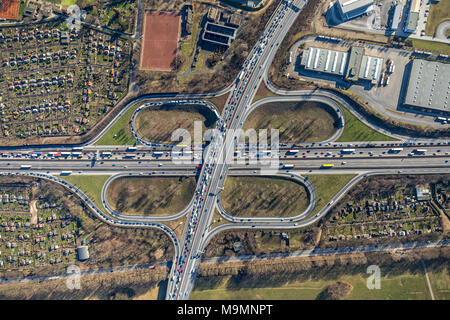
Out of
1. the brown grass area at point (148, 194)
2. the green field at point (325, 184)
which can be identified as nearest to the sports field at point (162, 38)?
the brown grass area at point (148, 194)

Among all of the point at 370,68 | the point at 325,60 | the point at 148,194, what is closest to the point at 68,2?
the point at 148,194

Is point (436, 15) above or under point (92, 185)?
above

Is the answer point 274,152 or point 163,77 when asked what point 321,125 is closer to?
point 274,152

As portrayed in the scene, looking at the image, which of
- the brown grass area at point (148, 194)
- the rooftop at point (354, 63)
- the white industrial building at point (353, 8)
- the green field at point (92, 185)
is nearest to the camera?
the white industrial building at point (353, 8)

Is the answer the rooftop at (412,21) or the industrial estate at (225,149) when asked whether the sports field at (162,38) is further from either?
the rooftop at (412,21)

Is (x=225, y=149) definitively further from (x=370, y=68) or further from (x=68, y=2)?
(x=68, y=2)

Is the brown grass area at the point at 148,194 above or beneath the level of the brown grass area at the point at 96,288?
above

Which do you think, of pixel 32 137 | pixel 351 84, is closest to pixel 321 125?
pixel 351 84
